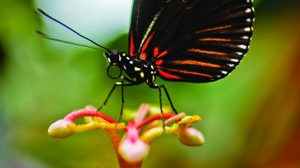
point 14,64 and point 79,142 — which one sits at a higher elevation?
point 14,64

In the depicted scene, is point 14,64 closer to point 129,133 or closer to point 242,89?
point 242,89

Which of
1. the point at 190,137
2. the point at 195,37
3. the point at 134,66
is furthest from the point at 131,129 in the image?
the point at 195,37

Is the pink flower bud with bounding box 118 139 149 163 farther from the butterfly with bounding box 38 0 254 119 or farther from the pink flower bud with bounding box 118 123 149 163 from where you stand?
the butterfly with bounding box 38 0 254 119

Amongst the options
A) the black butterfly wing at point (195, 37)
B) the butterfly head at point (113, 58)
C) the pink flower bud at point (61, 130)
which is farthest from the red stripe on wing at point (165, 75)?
the pink flower bud at point (61, 130)

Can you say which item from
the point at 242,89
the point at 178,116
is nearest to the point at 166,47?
the point at 178,116

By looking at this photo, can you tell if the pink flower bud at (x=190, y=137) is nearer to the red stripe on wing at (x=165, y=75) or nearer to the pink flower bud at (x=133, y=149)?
the pink flower bud at (x=133, y=149)

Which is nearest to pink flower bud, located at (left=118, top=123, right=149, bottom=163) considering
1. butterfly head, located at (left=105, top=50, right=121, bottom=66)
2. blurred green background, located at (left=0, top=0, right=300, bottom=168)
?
butterfly head, located at (left=105, top=50, right=121, bottom=66)

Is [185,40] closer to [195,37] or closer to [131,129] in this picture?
[195,37]
